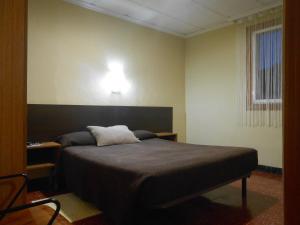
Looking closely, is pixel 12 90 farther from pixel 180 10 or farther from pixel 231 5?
pixel 231 5

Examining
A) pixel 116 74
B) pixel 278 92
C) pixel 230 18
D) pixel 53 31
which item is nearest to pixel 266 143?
pixel 278 92

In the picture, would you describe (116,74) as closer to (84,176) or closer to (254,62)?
(84,176)

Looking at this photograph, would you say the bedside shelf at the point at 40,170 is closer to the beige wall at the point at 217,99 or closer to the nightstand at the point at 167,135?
the nightstand at the point at 167,135

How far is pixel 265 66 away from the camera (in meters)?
3.73

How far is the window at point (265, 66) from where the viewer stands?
140 inches

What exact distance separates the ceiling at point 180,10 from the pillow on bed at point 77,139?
80.2 inches

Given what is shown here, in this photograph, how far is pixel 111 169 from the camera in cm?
192

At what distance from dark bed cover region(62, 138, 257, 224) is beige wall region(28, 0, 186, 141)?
1.28m

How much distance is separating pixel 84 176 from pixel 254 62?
3.31m

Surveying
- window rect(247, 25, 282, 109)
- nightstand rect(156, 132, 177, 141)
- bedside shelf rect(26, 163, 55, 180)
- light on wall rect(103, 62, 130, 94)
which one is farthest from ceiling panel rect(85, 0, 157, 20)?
bedside shelf rect(26, 163, 55, 180)

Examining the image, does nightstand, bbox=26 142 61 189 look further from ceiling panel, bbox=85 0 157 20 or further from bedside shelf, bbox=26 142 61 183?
ceiling panel, bbox=85 0 157 20

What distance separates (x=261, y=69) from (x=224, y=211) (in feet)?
8.34

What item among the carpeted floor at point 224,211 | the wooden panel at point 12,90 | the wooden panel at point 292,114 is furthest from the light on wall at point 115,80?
the wooden panel at point 292,114

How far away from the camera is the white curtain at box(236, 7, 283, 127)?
11.7ft
